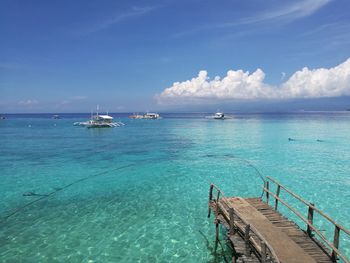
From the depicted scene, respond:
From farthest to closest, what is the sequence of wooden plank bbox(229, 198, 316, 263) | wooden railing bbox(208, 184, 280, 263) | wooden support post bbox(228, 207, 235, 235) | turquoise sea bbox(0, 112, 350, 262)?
turquoise sea bbox(0, 112, 350, 262), wooden support post bbox(228, 207, 235, 235), wooden plank bbox(229, 198, 316, 263), wooden railing bbox(208, 184, 280, 263)

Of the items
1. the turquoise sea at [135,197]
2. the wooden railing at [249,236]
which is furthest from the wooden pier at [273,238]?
the turquoise sea at [135,197]

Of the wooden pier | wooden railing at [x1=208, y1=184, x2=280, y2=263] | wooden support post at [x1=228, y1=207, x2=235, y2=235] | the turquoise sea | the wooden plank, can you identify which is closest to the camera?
wooden railing at [x1=208, y1=184, x2=280, y2=263]

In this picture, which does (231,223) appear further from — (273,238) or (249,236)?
(273,238)

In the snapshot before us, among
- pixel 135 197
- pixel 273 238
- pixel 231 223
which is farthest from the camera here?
pixel 135 197

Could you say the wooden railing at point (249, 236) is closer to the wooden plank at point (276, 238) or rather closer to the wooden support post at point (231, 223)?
the wooden support post at point (231, 223)

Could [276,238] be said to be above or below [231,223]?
below

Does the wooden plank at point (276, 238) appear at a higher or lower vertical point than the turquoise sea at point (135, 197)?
higher

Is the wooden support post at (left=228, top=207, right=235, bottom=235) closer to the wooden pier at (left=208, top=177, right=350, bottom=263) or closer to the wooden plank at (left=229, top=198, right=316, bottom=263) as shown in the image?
the wooden pier at (left=208, top=177, right=350, bottom=263)

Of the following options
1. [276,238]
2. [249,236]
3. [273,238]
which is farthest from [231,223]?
[276,238]

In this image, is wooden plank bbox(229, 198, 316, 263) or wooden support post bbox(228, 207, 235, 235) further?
wooden support post bbox(228, 207, 235, 235)

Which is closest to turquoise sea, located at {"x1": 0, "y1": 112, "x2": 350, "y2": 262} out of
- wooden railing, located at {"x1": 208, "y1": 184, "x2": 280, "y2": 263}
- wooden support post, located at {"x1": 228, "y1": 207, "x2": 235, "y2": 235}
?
wooden support post, located at {"x1": 228, "y1": 207, "x2": 235, "y2": 235}

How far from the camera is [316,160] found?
119 ft

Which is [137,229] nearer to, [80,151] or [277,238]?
[277,238]

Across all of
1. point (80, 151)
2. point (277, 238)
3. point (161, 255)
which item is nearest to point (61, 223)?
point (161, 255)
